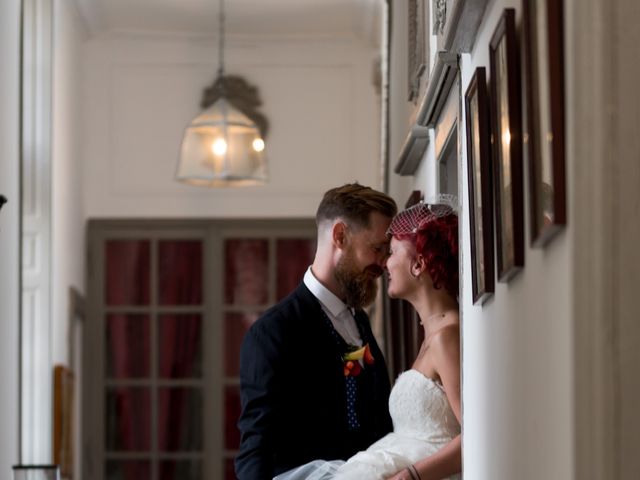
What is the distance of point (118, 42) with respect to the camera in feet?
43.0

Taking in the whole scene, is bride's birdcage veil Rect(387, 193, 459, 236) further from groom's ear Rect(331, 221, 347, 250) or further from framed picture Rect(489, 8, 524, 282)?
framed picture Rect(489, 8, 524, 282)

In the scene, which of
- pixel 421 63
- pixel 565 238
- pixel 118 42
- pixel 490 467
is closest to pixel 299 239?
pixel 118 42

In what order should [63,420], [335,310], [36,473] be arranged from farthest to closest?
1. [63,420]
2. [36,473]
3. [335,310]

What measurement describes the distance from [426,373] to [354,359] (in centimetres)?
53

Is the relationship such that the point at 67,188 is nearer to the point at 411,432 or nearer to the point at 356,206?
the point at 356,206

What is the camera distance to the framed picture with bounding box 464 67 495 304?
3.13m

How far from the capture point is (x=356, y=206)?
476 centimetres

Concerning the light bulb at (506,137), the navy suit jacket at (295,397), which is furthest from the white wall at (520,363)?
the navy suit jacket at (295,397)

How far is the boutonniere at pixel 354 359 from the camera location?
470 cm

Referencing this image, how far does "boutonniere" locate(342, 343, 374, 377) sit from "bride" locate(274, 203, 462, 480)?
378 mm

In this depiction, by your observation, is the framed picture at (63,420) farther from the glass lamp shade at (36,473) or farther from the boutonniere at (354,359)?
the boutonniere at (354,359)

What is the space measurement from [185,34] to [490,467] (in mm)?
10252

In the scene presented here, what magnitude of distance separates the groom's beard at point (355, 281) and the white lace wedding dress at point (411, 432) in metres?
0.53

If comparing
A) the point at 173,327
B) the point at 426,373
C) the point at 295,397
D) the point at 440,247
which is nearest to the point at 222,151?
the point at 173,327
